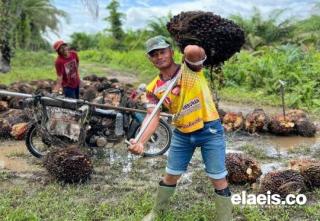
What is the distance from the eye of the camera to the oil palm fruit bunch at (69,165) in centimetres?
529

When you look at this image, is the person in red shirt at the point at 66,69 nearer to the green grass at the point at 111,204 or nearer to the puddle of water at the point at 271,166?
the green grass at the point at 111,204

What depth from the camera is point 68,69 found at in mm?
8273

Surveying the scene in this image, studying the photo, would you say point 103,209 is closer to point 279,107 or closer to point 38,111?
point 38,111

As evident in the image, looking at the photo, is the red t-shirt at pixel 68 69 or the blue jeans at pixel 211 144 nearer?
the blue jeans at pixel 211 144

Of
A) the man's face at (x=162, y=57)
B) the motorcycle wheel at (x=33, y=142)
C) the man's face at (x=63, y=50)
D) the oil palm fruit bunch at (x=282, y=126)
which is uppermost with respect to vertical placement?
the man's face at (x=162, y=57)

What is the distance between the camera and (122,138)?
257 inches

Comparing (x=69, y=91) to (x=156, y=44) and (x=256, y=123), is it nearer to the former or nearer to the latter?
(x=256, y=123)

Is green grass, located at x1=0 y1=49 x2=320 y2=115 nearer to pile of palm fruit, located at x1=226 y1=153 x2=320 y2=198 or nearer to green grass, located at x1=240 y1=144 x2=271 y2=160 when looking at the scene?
green grass, located at x1=240 y1=144 x2=271 y2=160

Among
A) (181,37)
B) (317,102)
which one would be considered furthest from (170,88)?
(317,102)

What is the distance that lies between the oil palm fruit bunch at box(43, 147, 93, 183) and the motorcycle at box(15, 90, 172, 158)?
0.79 meters

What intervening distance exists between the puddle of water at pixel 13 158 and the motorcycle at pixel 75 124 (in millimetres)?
237

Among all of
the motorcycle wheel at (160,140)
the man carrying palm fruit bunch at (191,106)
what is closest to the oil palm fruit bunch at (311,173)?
the man carrying palm fruit bunch at (191,106)

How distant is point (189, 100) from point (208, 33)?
20.8 inches

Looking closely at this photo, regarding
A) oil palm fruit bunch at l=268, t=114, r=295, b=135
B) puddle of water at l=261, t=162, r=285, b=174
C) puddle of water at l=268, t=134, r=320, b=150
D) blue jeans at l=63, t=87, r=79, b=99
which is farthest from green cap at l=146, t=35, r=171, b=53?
blue jeans at l=63, t=87, r=79, b=99
